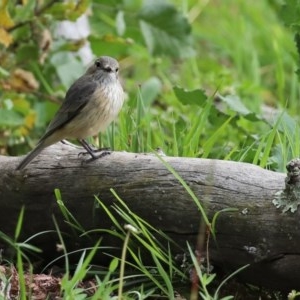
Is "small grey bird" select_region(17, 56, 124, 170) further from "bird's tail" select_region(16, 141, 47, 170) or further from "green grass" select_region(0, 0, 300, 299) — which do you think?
"bird's tail" select_region(16, 141, 47, 170)

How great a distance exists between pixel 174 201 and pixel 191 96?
1.49 m

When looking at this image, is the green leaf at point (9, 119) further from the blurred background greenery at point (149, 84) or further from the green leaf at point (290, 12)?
the green leaf at point (290, 12)

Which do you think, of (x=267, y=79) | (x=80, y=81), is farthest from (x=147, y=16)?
(x=267, y=79)

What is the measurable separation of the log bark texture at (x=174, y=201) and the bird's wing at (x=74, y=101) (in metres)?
0.26

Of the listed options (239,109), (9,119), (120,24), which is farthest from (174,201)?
(120,24)

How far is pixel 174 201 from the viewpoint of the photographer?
4258 millimetres

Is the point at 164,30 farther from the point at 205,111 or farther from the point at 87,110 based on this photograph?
the point at 205,111

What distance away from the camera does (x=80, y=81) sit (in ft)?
17.5

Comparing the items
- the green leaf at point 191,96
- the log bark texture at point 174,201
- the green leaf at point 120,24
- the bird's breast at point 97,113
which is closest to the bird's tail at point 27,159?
the log bark texture at point 174,201

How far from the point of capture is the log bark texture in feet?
13.2

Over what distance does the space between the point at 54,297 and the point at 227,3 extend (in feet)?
22.6

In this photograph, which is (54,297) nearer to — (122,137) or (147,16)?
(122,137)

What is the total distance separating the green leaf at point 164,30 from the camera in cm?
711

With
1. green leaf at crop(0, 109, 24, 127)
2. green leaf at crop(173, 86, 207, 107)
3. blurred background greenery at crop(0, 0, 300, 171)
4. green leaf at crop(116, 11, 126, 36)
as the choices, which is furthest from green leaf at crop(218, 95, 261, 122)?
green leaf at crop(116, 11, 126, 36)
